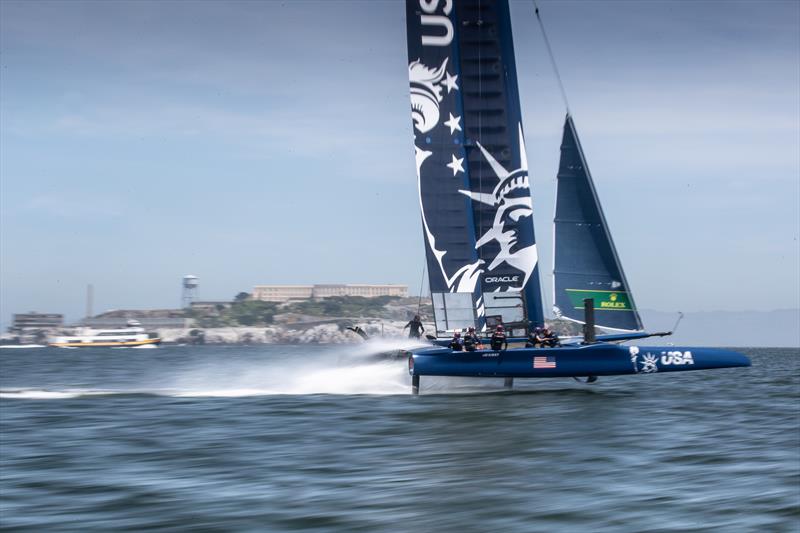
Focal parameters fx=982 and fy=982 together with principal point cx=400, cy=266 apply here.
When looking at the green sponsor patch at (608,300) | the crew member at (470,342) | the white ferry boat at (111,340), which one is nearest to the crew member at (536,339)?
the crew member at (470,342)

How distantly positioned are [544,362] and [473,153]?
638 cm

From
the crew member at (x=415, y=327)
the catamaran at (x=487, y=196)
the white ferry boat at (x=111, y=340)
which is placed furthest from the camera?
the white ferry boat at (x=111, y=340)

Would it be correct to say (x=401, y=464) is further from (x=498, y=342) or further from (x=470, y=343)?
(x=498, y=342)

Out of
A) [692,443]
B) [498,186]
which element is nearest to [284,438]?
[692,443]

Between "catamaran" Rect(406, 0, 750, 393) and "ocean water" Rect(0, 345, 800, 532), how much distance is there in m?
3.15

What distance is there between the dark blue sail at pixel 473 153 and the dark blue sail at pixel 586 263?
0.84 m

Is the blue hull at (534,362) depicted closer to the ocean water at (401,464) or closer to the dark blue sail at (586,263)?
the ocean water at (401,464)

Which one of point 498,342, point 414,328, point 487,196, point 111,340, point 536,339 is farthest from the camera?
point 111,340

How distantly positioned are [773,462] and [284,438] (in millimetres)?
6583

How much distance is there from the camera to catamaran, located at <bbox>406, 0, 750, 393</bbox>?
23781 millimetres

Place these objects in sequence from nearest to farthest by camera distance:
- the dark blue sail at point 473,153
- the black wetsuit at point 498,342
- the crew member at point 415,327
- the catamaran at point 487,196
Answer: the black wetsuit at point 498,342 → the catamaran at point 487,196 → the dark blue sail at point 473,153 → the crew member at point 415,327

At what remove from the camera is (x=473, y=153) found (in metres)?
24.6

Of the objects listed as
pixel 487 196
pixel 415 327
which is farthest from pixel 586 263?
pixel 415 327

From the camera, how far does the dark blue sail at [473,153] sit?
955 inches
